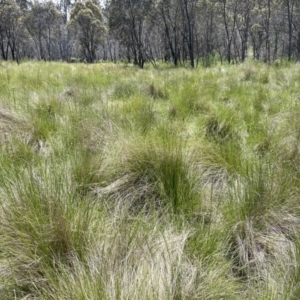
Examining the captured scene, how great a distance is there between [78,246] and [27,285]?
26cm

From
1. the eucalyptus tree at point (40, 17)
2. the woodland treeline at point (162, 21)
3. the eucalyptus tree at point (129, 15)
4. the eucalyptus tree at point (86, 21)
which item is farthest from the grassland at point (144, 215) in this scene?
the eucalyptus tree at point (40, 17)

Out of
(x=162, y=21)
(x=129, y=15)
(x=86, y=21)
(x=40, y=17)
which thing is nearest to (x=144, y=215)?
(x=129, y=15)

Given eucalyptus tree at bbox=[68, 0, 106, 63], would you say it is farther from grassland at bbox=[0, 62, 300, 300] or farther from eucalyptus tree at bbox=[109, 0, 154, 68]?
grassland at bbox=[0, 62, 300, 300]

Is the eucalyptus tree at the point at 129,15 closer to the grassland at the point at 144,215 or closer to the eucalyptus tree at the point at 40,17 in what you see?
the eucalyptus tree at the point at 40,17

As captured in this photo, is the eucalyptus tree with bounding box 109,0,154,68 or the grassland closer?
the grassland

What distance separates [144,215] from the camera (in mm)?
1845

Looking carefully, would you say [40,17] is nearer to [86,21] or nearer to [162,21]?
[86,21]

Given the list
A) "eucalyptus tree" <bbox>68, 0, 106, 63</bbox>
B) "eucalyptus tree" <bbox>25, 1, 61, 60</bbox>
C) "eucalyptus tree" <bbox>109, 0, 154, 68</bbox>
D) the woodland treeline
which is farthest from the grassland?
"eucalyptus tree" <bbox>25, 1, 61, 60</bbox>

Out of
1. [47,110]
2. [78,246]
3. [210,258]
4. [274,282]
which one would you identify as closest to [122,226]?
[78,246]

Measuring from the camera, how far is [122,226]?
1.52 meters

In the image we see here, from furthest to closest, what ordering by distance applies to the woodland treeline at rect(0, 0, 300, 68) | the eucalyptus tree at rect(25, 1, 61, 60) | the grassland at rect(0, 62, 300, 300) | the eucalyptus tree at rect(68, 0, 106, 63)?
1. the eucalyptus tree at rect(25, 1, 61, 60)
2. the eucalyptus tree at rect(68, 0, 106, 63)
3. the woodland treeline at rect(0, 0, 300, 68)
4. the grassland at rect(0, 62, 300, 300)

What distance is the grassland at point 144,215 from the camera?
4.02 feet

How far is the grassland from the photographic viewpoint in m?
1.23

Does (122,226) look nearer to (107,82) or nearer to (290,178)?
(290,178)
